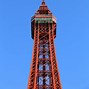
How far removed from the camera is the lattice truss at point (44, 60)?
6744 cm

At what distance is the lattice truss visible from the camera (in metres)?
67.4

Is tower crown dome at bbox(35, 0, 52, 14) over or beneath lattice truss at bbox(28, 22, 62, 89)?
over

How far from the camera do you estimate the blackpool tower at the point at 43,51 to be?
6756 cm

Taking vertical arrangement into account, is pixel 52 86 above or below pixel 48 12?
below

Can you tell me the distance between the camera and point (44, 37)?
241ft

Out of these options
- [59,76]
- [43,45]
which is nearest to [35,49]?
[43,45]

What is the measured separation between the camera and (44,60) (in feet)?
232

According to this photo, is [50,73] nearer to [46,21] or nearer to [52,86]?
[52,86]

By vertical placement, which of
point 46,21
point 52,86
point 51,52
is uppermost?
point 46,21

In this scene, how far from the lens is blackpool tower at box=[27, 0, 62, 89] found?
222 feet

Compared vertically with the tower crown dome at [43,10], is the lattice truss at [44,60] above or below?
below

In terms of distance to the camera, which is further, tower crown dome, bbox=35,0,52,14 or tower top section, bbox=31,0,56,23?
tower crown dome, bbox=35,0,52,14

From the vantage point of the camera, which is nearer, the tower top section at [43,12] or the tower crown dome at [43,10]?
the tower top section at [43,12]

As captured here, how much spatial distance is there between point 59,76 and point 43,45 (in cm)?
677
